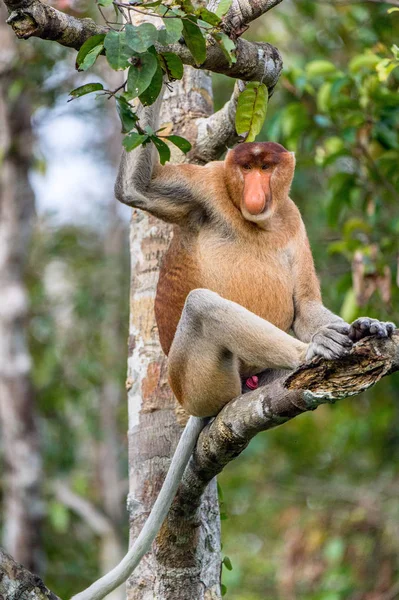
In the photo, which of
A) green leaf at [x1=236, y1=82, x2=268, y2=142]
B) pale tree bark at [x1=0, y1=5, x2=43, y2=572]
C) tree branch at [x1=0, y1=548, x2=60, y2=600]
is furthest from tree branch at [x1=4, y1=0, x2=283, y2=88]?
pale tree bark at [x1=0, y1=5, x2=43, y2=572]

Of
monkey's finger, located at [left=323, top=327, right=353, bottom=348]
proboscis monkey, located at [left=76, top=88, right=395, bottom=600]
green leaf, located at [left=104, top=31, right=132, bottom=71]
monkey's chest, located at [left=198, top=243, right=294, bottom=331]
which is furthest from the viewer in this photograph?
monkey's chest, located at [left=198, top=243, right=294, bottom=331]

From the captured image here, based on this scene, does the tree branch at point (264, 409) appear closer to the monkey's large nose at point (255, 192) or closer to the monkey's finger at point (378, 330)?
the monkey's finger at point (378, 330)

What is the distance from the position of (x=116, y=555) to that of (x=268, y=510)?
1888 millimetres

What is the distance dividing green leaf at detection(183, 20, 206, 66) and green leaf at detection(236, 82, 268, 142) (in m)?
0.46

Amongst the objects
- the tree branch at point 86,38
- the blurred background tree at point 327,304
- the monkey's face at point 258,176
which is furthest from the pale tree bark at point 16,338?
the tree branch at point 86,38

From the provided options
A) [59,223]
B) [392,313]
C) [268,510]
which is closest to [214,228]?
[392,313]

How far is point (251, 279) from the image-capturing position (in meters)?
3.31

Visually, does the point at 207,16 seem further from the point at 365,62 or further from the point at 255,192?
the point at 365,62

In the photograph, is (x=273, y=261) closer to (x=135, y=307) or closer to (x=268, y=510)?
(x=135, y=307)

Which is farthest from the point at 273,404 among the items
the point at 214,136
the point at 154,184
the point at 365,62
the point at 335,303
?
the point at 335,303

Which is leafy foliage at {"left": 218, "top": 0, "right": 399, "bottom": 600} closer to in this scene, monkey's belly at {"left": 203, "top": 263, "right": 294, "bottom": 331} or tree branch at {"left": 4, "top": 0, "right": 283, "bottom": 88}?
tree branch at {"left": 4, "top": 0, "right": 283, "bottom": 88}

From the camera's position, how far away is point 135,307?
353 cm

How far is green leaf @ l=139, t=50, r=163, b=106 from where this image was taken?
7.90ft

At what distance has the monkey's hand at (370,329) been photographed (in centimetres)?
226
